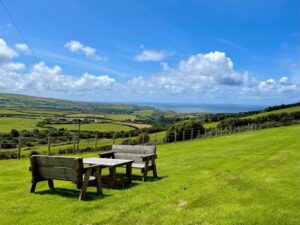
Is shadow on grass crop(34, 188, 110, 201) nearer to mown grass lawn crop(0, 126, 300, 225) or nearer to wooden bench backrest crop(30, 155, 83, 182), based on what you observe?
mown grass lawn crop(0, 126, 300, 225)

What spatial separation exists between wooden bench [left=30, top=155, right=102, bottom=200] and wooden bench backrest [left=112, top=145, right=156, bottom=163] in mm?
3146

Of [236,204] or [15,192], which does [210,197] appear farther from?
[15,192]

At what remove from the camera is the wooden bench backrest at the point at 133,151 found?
40.9 feet

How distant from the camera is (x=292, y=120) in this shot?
64.5 meters

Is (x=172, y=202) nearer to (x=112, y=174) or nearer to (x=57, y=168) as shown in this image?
(x=112, y=174)

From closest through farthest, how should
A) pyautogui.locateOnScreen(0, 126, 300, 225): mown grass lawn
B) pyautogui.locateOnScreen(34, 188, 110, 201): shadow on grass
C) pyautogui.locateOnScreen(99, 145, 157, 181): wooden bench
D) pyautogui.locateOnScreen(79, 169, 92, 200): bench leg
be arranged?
pyautogui.locateOnScreen(0, 126, 300, 225): mown grass lawn
pyautogui.locateOnScreen(79, 169, 92, 200): bench leg
pyautogui.locateOnScreen(34, 188, 110, 201): shadow on grass
pyautogui.locateOnScreen(99, 145, 157, 181): wooden bench

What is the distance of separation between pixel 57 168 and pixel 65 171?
0.30 metres

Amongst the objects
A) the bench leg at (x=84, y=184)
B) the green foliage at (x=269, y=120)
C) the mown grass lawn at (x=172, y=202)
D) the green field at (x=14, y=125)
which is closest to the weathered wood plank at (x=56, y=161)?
the bench leg at (x=84, y=184)

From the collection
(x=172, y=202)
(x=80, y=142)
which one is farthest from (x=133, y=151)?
(x=80, y=142)

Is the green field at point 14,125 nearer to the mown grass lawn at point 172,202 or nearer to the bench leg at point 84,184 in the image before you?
the mown grass lawn at point 172,202

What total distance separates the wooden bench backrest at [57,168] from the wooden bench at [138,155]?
3.21 metres

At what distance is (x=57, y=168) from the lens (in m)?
9.25

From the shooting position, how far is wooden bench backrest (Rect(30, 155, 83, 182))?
8.89m

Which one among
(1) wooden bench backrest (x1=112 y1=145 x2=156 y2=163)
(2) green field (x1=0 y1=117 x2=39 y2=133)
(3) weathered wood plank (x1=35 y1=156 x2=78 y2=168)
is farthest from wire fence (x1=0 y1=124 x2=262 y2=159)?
(2) green field (x1=0 y1=117 x2=39 y2=133)
